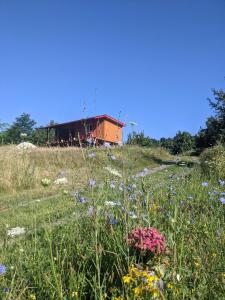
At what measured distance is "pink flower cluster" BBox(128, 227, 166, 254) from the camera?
2.13 metres

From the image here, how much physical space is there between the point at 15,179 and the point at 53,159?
11.9 feet

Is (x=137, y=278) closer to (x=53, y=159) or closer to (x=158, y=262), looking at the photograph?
(x=158, y=262)

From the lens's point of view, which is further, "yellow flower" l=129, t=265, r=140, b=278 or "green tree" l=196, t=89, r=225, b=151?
"green tree" l=196, t=89, r=225, b=151

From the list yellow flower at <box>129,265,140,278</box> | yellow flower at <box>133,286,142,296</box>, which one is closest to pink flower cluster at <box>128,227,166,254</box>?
yellow flower at <box>129,265,140,278</box>

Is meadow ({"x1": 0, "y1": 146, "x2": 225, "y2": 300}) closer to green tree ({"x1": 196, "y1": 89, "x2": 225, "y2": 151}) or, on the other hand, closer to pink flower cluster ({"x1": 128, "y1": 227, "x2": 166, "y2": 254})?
pink flower cluster ({"x1": 128, "y1": 227, "x2": 166, "y2": 254})

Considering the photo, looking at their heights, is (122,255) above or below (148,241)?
below

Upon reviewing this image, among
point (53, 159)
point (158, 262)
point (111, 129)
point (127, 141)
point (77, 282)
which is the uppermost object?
point (111, 129)

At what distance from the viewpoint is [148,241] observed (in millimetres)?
2145

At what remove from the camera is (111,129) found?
40281 mm

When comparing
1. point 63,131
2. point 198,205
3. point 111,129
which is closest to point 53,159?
point 198,205

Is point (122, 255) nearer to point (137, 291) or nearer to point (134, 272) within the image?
point (134, 272)

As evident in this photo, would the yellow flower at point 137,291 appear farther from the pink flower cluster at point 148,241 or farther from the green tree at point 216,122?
the green tree at point 216,122

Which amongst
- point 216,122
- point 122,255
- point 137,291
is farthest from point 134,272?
point 216,122

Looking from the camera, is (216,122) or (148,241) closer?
(148,241)
